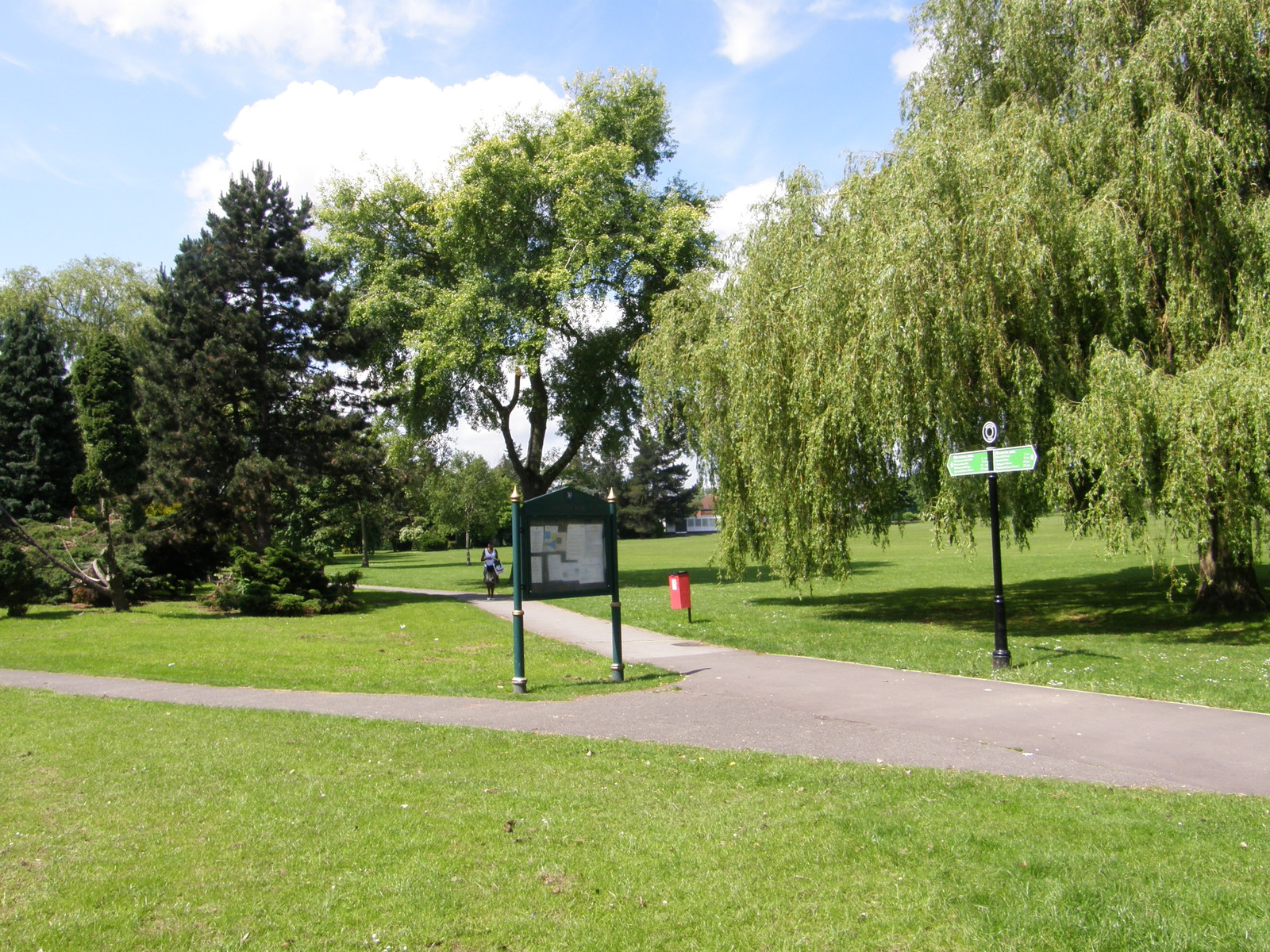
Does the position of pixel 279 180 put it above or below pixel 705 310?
above

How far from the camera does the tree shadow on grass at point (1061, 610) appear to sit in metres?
15.8

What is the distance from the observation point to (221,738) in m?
7.99

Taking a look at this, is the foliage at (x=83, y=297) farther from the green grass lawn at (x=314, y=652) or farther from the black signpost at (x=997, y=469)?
the black signpost at (x=997, y=469)

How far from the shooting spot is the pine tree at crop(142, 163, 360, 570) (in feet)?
79.9

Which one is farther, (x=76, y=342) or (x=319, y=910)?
(x=76, y=342)

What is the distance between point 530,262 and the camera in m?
31.3

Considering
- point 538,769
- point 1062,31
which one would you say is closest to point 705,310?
point 1062,31

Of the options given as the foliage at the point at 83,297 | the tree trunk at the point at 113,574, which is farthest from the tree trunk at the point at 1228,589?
the foliage at the point at 83,297

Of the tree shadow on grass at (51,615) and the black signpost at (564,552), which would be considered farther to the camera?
the tree shadow on grass at (51,615)

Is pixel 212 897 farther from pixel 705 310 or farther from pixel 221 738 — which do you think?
pixel 705 310

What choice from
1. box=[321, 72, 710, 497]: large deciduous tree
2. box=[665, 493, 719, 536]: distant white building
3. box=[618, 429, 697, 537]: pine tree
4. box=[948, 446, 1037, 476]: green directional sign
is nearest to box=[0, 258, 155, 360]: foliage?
box=[321, 72, 710, 497]: large deciduous tree

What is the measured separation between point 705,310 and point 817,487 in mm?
6216

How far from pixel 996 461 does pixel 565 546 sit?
5631 millimetres

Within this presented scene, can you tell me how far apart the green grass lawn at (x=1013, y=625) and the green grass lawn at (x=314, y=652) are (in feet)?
10.7
